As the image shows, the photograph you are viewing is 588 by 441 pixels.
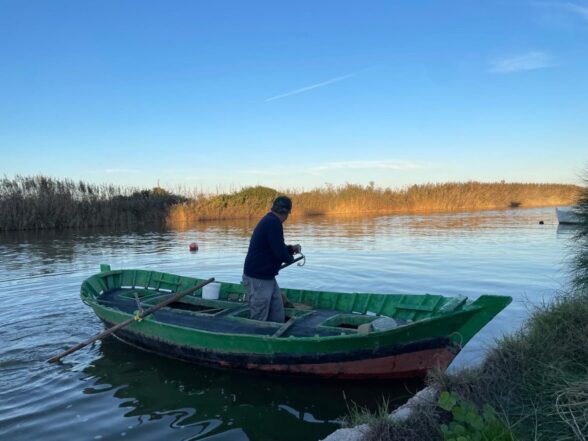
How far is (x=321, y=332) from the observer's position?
612 cm

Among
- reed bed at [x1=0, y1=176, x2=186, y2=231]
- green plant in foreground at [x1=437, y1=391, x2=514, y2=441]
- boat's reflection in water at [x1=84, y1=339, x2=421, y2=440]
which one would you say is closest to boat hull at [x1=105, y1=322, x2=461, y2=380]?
boat's reflection in water at [x1=84, y1=339, x2=421, y2=440]

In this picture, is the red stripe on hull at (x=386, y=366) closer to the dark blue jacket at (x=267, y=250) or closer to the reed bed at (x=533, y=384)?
the reed bed at (x=533, y=384)

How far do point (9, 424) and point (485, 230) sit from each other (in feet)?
67.4

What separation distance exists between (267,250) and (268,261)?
0.54 feet

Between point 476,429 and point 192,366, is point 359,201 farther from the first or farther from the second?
point 476,429

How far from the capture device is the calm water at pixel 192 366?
505 centimetres

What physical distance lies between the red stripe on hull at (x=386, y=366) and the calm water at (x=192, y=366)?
18cm

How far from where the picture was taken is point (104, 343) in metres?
7.91

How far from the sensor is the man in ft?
21.6

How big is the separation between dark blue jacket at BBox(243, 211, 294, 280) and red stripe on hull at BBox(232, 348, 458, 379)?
4.90 ft

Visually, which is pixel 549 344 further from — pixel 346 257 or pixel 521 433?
pixel 346 257

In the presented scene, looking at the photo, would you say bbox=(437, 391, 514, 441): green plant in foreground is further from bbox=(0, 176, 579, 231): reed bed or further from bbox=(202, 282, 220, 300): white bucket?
bbox=(0, 176, 579, 231): reed bed

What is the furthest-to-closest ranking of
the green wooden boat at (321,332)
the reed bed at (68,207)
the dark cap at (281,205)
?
the reed bed at (68,207), the dark cap at (281,205), the green wooden boat at (321,332)

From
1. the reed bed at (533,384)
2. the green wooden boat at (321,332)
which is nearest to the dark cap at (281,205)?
the green wooden boat at (321,332)
